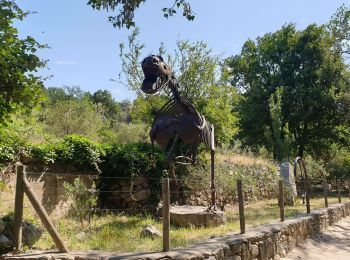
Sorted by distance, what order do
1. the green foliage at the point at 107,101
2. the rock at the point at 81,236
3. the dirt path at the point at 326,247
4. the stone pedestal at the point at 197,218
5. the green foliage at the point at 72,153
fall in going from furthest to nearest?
the green foliage at the point at 107,101, the green foliage at the point at 72,153, the dirt path at the point at 326,247, the stone pedestal at the point at 197,218, the rock at the point at 81,236

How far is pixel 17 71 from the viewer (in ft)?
17.9

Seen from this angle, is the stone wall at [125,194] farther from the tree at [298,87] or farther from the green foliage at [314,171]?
the tree at [298,87]

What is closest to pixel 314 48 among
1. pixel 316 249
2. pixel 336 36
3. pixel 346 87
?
pixel 346 87

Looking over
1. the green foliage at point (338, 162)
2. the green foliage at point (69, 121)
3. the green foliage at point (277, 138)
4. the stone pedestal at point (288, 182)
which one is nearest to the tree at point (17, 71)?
the stone pedestal at point (288, 182)

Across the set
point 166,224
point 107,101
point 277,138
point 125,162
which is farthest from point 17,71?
point 107,101

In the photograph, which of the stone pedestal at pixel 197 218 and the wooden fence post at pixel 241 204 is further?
the stone pedestal at pixel 197 218

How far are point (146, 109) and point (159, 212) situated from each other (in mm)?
7678

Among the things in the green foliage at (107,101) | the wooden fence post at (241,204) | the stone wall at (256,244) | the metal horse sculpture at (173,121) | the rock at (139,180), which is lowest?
the stone wall at (256,244)

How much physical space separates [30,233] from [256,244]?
3.97 meters

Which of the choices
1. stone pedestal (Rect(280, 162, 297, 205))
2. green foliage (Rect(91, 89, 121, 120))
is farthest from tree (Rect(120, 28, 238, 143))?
green foliage (Rect(91, 89, 121, 120))

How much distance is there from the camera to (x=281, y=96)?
27.2m

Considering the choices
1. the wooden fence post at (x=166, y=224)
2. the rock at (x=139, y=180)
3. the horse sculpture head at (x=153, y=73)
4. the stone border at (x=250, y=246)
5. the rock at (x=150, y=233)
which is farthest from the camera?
the rock at (x=139, y=180)

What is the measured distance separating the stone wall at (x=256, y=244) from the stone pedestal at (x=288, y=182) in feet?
10.5

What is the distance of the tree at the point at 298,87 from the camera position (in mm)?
26719
